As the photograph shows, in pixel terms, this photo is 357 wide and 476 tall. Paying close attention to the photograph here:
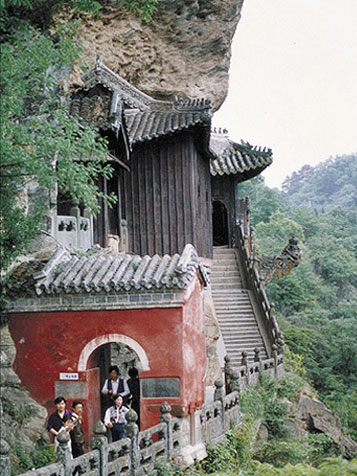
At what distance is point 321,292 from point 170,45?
2003 cm

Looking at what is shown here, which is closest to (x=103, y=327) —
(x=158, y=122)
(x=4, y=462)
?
(x=4, y=462)

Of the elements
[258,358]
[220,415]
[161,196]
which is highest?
[161,196]

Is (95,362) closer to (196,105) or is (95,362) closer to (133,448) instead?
(133,448)

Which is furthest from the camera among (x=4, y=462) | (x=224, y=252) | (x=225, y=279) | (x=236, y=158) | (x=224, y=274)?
(x=236, y=158)

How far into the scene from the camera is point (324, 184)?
275 ft

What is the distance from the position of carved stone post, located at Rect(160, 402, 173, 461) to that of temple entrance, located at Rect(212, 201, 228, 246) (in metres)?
16.5

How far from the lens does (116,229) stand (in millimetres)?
16078

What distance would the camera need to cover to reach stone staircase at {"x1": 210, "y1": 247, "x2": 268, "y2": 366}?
17672mm

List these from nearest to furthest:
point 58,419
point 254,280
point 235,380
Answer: point 58,419, point 235,380, point 254,280

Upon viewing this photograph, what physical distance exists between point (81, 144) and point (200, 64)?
548 inches

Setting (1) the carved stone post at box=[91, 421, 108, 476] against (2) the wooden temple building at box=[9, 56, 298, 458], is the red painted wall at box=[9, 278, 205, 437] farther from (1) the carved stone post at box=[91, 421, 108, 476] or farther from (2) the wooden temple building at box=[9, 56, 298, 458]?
(1) the carved stone post at box=[91, 421, 108, 476]

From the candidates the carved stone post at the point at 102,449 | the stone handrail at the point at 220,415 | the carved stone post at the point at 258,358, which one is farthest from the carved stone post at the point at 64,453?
the carved stone post at the point at 258,358

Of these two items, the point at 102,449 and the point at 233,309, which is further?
the point at 233,309

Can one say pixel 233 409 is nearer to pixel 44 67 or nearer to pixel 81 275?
pixel 81 275
